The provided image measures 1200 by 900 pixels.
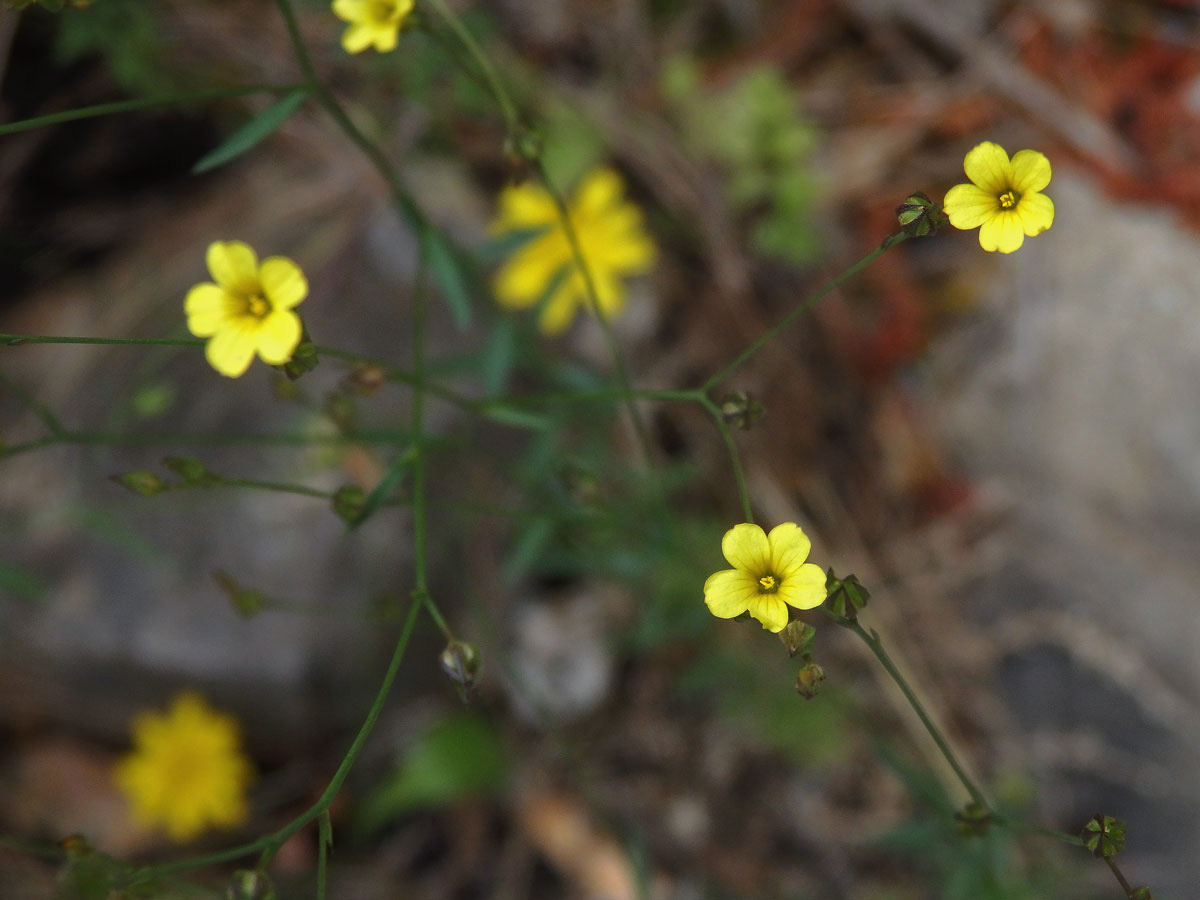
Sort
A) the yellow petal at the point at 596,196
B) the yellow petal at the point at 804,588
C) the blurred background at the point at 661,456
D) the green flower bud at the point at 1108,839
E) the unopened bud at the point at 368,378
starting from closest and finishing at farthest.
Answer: the yellow petal at the point at 804,588 < the green flower bud at the point at 1108,839 < the unopened bud at the point at 368,378 < the blurred background at the point at 661,456 < the yellow petal at the point at 596,196

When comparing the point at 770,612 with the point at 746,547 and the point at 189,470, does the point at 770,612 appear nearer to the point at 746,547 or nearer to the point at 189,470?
the point at 746,547

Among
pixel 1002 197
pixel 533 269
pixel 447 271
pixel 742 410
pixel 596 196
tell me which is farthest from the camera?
pixel 533 269

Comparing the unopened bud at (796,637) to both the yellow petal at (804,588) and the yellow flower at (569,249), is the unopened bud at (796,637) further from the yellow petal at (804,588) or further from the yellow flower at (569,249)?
the yellow flower at (569,249)

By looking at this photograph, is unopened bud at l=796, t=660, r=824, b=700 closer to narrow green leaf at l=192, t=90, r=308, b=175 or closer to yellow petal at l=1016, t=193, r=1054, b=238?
yellow petal at l=1016, t=193, r=1054, b=238

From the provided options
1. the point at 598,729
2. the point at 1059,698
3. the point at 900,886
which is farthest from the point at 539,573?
the point at 1059,698

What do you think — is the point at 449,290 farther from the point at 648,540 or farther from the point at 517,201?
the point at 517,201

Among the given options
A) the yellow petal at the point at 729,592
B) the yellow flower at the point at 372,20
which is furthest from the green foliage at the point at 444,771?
the yellow flower at the point at 372,20

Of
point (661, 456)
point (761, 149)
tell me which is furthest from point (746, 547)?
point (761, 149)
